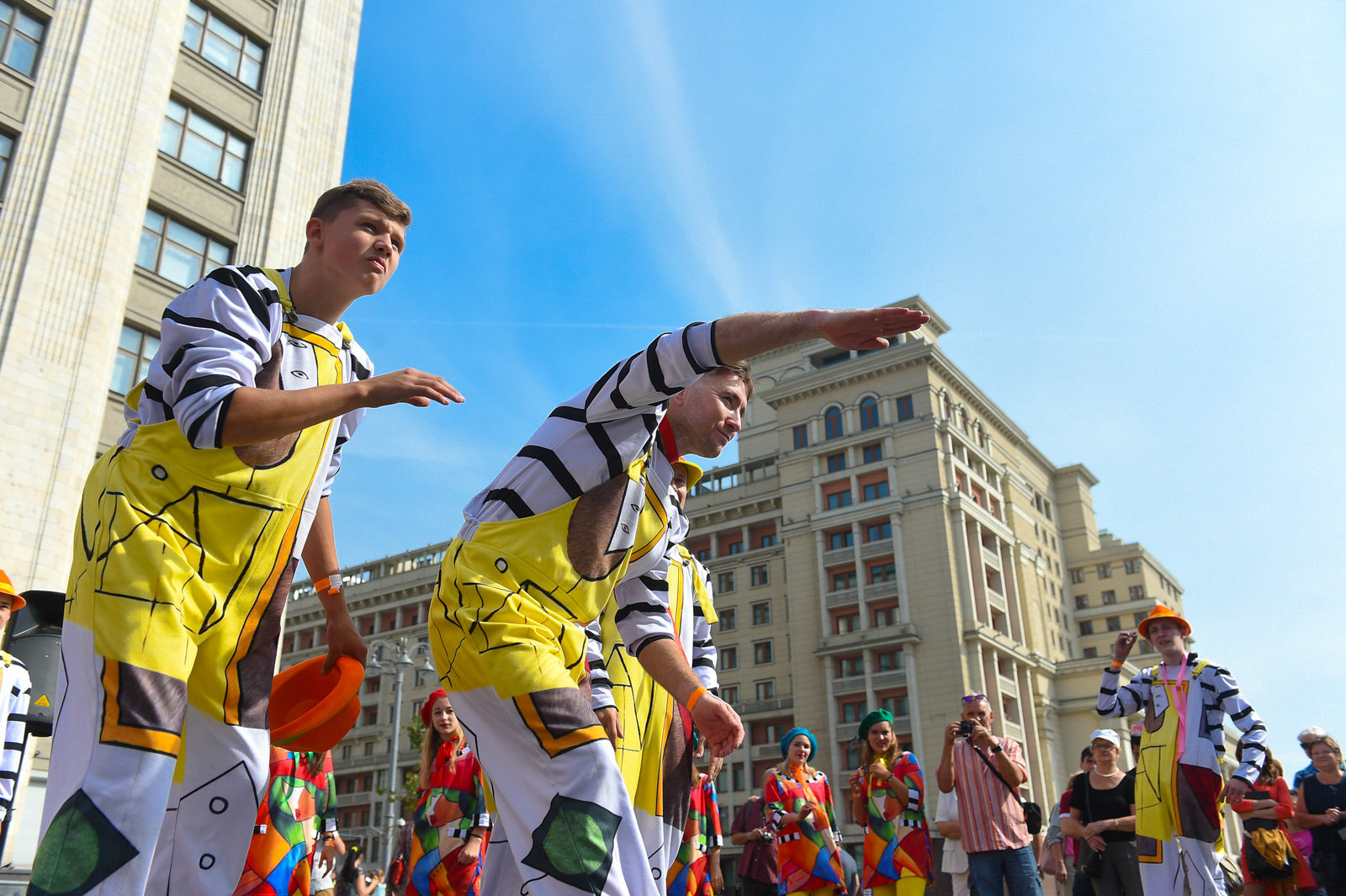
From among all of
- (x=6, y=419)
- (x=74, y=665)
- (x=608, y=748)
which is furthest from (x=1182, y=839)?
(x=6, y=419)

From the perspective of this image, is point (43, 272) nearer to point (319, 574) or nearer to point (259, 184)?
point (259, 184)

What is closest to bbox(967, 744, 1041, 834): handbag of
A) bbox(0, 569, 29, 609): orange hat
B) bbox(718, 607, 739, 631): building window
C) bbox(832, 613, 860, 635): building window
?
bbox(0, 569, 29, 609): orange hat

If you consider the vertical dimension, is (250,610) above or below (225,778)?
above

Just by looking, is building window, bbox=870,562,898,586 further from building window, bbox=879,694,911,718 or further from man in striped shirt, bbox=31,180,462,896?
man in striped shirt, bbox=31,180,462,896

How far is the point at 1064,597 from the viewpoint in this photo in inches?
3108

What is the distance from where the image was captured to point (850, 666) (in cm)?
5803

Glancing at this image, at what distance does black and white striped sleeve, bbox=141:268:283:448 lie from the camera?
2.28 metres

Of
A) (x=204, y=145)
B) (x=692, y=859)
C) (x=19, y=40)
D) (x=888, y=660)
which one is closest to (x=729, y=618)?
(x=888, y=660)

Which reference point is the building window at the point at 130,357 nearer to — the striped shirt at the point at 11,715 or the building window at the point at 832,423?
the striped shirt at the point at 11,715

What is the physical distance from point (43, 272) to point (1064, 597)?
7585 cm

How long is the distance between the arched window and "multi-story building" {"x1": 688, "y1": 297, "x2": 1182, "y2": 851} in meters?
0.11

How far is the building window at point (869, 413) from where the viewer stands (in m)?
62.8

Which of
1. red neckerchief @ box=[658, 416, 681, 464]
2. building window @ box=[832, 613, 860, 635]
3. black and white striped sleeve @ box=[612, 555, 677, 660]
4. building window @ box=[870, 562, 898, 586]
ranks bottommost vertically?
black and white striped sleeve @ box=[612, 555, 677, 660]

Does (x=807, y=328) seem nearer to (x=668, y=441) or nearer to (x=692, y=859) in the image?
(x=668, y=441)
